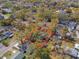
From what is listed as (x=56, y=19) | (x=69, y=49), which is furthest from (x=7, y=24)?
(x=69, y=49)

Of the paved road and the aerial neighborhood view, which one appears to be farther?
the paved road

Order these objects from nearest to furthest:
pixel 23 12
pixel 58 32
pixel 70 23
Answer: pixel 58 32 < pixel 70 23 < pixel 23 12

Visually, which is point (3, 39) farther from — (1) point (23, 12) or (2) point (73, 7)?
(2) point (73, 7)

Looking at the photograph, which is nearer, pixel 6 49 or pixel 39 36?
pixel 6 49

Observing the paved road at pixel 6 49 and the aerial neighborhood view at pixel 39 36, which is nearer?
the aerial neighborhood view at pixel 39 36

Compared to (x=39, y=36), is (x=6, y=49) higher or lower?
lower

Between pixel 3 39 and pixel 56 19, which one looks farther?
pixel 56 19

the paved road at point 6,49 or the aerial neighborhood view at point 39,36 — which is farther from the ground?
the aerial neighborhood view at point 39,36

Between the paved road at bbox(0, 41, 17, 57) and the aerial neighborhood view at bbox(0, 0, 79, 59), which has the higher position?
the aerial neighborhood view at bbox(0, 0, 79, 59)
